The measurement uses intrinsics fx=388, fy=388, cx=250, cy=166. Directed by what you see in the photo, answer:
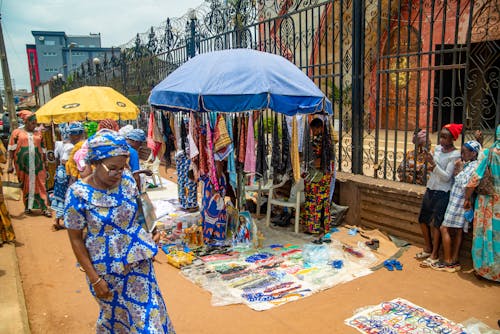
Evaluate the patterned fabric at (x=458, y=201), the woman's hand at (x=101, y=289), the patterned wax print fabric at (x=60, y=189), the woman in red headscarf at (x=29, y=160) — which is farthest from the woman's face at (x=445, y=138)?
the woman in red headscarf at (x=29, y=160)

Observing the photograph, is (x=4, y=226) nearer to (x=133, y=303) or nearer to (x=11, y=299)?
(x=11, y=299)

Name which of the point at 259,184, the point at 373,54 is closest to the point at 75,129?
the point at 259,184

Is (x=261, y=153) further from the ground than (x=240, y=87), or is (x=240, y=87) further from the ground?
(x=240, y=87)

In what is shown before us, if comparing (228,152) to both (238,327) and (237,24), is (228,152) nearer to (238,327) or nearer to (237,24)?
(238,327)

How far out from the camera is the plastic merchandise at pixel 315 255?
475 centimetres

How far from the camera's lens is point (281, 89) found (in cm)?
468

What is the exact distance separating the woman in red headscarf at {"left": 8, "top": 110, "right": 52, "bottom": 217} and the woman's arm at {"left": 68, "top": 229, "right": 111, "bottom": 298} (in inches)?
213

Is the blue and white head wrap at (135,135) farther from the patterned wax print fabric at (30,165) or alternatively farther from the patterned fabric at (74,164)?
the patterned wax print fabric at (30,165)

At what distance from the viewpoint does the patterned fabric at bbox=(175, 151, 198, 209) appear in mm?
7033

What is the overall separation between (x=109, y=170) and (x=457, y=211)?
12.2 feet

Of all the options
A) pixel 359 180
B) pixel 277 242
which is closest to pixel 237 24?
pixel 359 180

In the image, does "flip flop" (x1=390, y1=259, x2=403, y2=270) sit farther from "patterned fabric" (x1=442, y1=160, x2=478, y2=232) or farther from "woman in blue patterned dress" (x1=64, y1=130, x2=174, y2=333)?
"woman in blue patterned dress" (x1=64, y1=130, x2=174, y2=333)

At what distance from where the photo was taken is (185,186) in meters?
7.12

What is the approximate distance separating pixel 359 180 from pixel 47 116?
5085 millimetres
